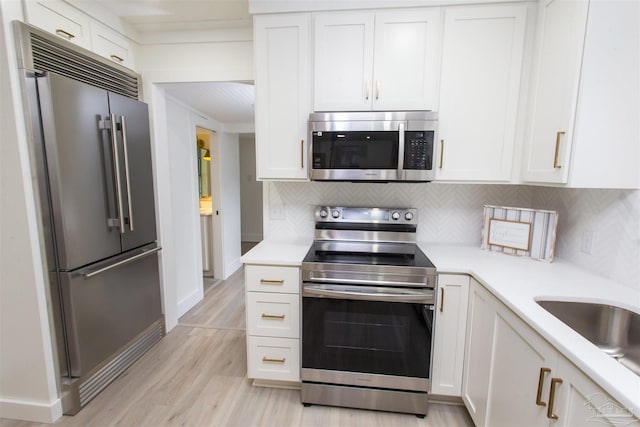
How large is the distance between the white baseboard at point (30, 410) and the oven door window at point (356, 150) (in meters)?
2.09

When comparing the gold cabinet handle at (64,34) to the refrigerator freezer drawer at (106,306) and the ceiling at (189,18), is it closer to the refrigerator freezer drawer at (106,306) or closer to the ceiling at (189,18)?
the ceiling at (189,18)

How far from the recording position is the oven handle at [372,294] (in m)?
1.51

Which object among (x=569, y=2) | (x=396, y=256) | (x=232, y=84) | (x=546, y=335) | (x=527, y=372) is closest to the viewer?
(x=546, y=335)

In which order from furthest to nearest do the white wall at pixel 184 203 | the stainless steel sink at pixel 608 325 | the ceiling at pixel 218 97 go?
the white wall at pixel 184 203
the ceiling at pixel 218 97
the stainless steel sink at pixel 608 325

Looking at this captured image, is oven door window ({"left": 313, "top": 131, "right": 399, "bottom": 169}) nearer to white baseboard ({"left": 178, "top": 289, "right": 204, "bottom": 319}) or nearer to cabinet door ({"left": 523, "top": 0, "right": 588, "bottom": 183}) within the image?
cabinet door ({"left": 523, "top": 0, "right": 588, "bottom": 183})

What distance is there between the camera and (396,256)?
5.70ft

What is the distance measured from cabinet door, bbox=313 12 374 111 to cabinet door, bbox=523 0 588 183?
36.2 inches

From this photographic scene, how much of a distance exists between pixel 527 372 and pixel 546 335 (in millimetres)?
244

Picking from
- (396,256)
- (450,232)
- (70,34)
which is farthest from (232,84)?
(450,232)

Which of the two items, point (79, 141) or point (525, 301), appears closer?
point (525, 301)

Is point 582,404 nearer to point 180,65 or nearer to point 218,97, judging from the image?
point 180,65

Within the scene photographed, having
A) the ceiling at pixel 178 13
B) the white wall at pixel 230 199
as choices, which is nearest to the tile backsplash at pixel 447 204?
the ceiling at pixel 178 13

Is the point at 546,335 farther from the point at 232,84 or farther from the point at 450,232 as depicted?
the point at 232,84

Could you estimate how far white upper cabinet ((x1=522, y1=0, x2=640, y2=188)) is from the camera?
1.19 metres
